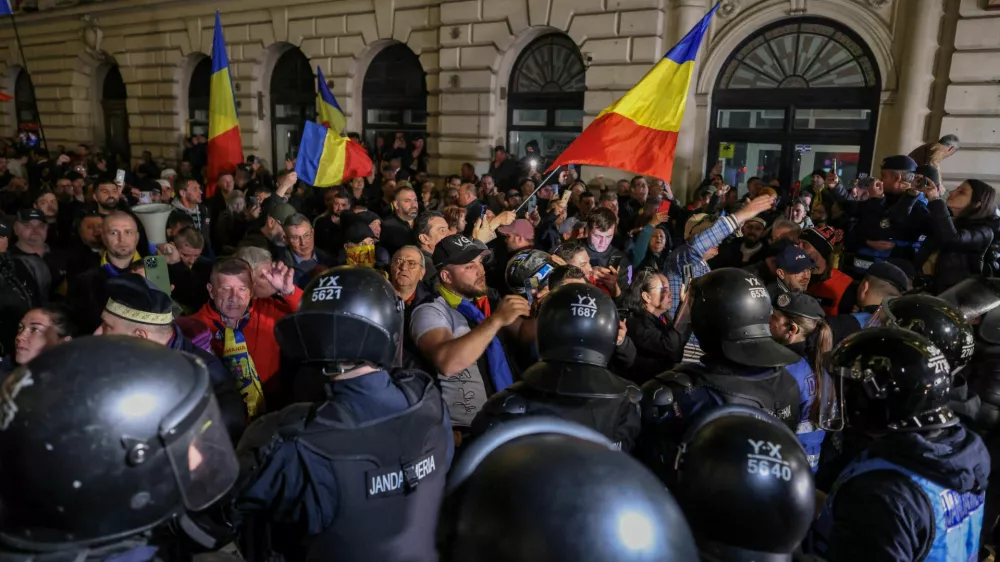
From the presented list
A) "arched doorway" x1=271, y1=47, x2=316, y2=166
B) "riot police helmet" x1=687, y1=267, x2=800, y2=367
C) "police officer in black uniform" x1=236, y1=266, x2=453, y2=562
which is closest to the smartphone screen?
"police officer in black uniform" x1=236, y1=266, x2=453, y2=562

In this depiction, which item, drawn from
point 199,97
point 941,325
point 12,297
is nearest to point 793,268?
point 941,325

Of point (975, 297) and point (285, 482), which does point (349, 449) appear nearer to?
point (285, 482)

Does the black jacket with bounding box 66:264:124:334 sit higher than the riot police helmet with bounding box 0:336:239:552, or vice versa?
the riot police helmet with bounding box 0:336:239:552

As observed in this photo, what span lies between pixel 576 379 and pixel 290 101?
16469 mm

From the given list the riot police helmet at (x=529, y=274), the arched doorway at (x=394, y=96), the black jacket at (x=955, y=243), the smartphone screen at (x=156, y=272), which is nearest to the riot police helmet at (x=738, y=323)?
the riot police helmet at (x=529, y=274)

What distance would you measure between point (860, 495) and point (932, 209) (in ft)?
14.8

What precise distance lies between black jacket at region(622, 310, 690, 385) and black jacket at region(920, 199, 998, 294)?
9.63 ft

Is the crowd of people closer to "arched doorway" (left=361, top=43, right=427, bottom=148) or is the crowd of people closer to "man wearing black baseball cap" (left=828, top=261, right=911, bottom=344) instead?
"man wearing black baseball cap" (left=828, top=261, right=911, bottom=344)

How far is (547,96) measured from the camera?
517 inches

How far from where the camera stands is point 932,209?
17.9 ft

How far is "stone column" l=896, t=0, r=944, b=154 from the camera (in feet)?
31.1

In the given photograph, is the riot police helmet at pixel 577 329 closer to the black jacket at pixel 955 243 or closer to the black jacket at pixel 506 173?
the black jacket at pixel 955 243

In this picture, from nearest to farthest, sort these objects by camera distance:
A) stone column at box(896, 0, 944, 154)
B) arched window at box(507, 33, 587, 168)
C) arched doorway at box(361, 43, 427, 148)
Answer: stone column at box(896, 0, 944, 154) < arched window at box(507, 33, 587, 168) < arched doorway at box(361, 43, 427, 148)

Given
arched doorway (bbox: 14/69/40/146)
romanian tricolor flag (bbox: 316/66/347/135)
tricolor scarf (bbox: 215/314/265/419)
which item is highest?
arched doorway (bbox: 14/69/40/146)
